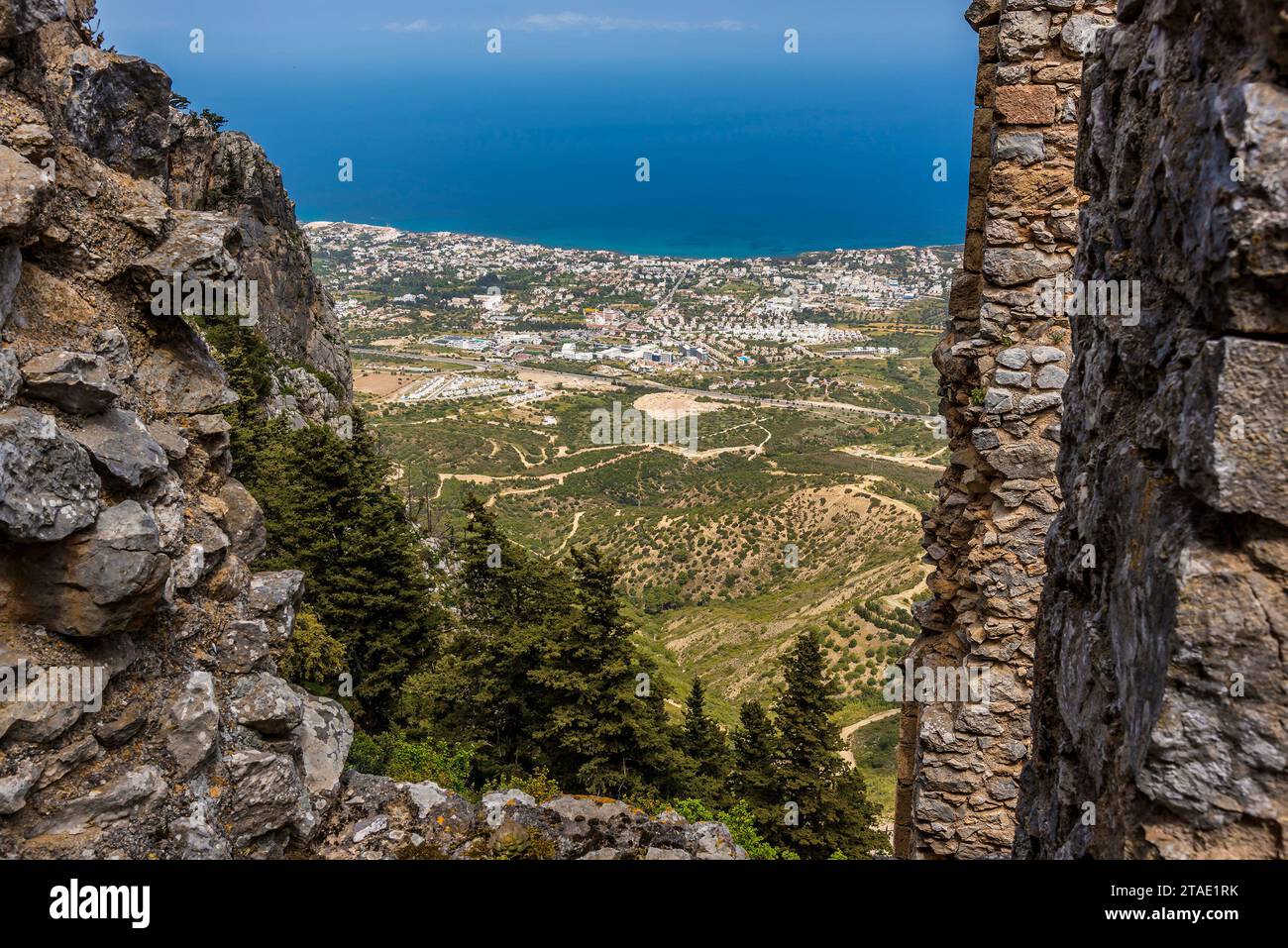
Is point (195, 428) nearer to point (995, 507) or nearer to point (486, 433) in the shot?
point (995, 507)

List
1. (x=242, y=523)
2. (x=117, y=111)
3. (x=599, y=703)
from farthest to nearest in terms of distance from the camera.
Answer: (x=599, y=703) < (x=242, y=523) < (x=117, y=111)

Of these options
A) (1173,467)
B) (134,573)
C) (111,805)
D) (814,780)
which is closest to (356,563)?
(814,780)

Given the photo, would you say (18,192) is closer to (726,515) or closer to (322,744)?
(322,744)

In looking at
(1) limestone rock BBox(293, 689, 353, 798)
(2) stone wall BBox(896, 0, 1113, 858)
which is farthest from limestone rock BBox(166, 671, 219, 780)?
(2) stone wall BBox(896, 0, 1113, 858)

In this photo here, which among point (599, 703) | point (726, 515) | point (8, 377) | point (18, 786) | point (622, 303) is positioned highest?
point (622, 303)

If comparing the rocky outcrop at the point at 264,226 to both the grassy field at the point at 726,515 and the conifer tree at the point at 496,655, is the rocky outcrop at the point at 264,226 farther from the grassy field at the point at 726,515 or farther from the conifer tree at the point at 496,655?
the conifer tree at the point at 496,655

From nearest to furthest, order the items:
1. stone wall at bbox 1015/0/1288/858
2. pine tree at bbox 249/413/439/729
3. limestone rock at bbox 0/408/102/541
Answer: stone wall at bbox 1015/0/1288/858, limestone rock at bbox 0/408/102/541, pine tree at bbox 249/413/439/729

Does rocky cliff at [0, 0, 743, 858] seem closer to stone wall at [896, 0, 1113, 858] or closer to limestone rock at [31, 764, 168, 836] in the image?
limestone rock at [31, 764, 168, 836]
